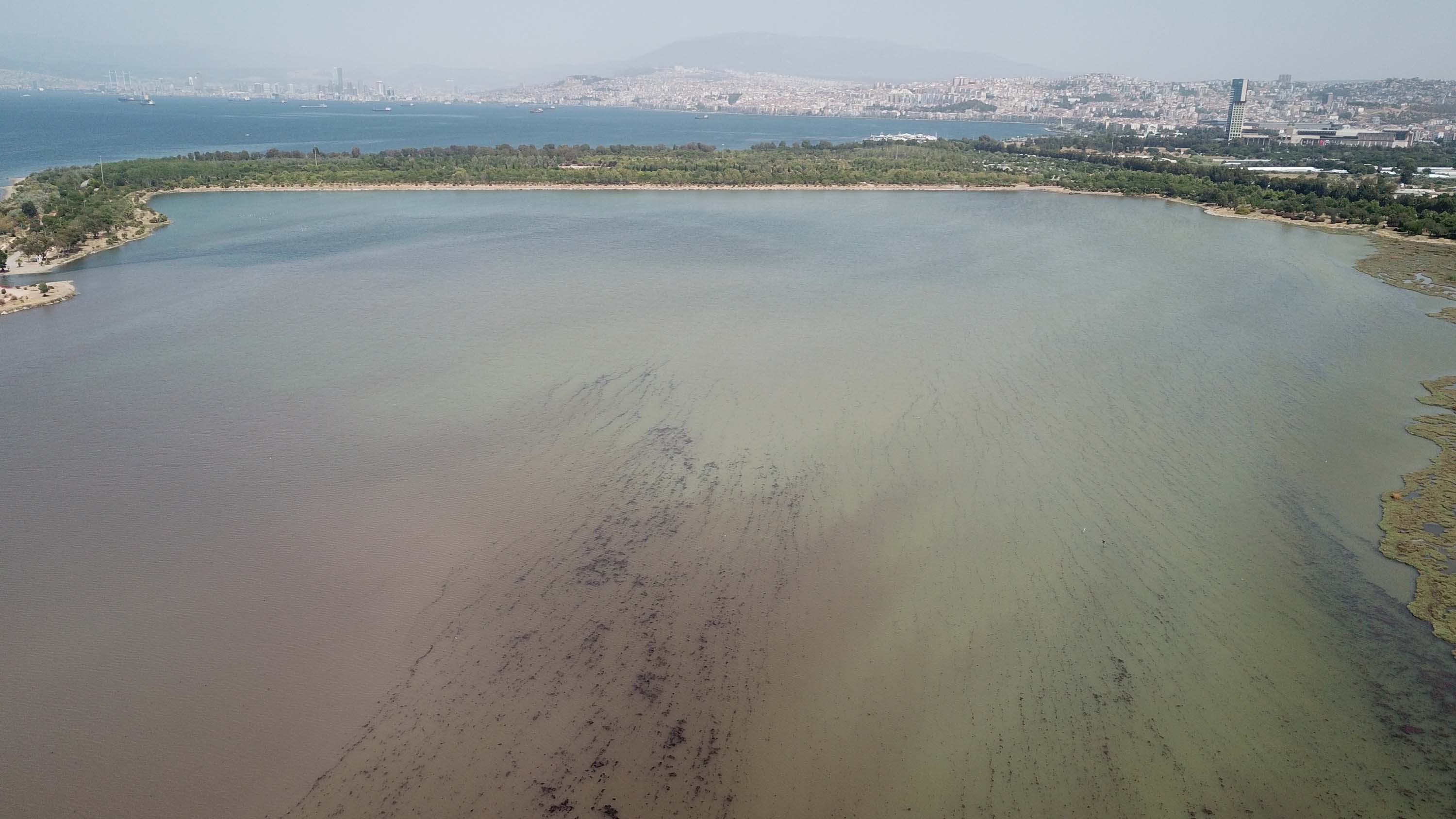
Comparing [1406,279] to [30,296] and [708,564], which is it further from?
[30,296]

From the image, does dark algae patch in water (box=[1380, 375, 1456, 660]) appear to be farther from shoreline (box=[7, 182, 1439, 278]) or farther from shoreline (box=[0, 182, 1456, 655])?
shoreline (box=[7, 182, 1439, 278])

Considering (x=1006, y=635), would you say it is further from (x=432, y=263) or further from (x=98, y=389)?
(x=432, y=263)

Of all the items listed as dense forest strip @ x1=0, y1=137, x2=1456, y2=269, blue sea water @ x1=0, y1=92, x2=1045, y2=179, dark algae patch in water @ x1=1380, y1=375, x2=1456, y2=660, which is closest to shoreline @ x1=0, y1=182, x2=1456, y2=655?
dark algae patch in water @ x1=1380, y1=375, x2=1456, y2=660

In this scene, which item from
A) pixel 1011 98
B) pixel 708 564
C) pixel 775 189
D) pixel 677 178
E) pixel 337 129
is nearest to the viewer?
pixel 708 564

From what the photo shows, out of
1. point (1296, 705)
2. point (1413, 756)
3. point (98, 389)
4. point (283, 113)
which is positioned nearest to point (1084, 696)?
point (1296, 705)

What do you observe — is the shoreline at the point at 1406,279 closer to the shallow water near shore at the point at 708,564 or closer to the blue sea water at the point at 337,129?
the shallow water near shore at the point at 708,564

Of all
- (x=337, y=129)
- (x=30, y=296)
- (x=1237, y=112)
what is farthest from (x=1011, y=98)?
(x=30, y=296)
